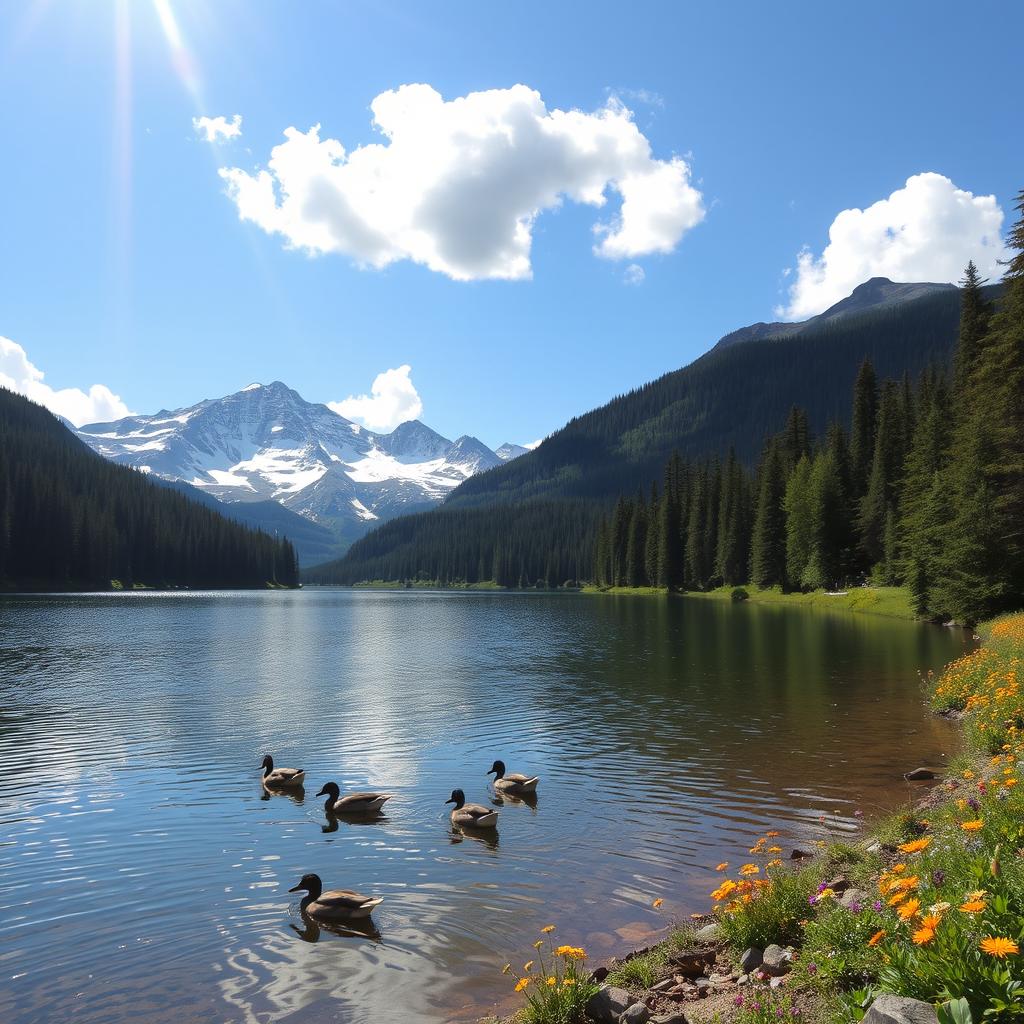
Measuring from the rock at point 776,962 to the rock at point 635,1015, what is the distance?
1582 mm

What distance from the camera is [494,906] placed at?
12594 mm

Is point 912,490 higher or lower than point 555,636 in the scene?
higher

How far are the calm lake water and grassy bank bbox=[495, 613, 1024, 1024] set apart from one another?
6.18ft

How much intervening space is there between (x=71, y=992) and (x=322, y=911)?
11.7 ft

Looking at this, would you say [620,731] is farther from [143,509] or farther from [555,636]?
[143,509]

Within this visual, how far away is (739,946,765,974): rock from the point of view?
8875 millimetres

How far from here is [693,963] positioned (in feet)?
31.2

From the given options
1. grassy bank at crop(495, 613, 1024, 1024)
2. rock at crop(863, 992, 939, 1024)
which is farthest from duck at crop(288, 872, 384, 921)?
rock at crop(863, 992, 939, 1024)

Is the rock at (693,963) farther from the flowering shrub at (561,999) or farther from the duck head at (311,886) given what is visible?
the duck head at (311,886)

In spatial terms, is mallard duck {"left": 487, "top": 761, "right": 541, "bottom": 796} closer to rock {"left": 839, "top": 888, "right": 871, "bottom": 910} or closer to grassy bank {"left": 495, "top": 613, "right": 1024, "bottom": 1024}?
grassy bank {"left": 495, "top": 613, "right": 1024, "bottom": 1024}

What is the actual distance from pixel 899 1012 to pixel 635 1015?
11.9 ft

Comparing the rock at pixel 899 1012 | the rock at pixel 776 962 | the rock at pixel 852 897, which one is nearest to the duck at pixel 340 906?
the rock at pixel 776 962

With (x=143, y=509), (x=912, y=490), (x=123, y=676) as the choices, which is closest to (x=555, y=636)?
(x=123, y=676)

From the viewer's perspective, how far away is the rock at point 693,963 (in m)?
9.43
